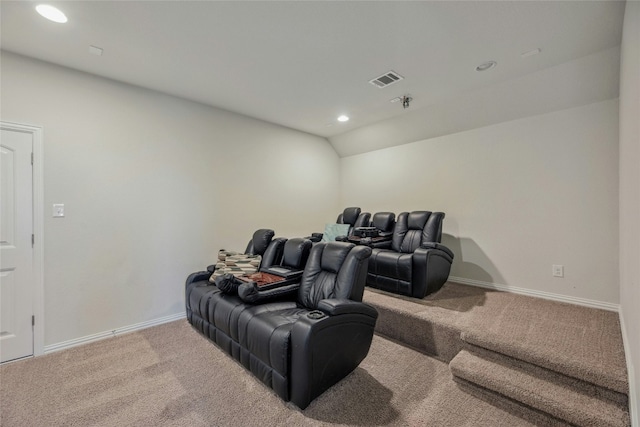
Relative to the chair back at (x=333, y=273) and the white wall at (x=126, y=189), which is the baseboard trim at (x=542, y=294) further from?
the white wall at (x=126, y=189)

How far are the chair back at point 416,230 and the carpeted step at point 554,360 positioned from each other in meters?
1.47

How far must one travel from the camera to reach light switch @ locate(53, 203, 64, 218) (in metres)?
2.60

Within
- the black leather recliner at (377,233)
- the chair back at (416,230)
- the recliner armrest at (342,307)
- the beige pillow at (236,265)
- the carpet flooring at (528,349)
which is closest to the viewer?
the carpet flooring at (528,349)

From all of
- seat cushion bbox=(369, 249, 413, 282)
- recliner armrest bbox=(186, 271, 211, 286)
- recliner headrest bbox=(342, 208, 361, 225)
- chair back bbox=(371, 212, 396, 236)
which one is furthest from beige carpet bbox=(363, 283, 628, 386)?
recliner armrest bbox=(186, 271, 211, 286)

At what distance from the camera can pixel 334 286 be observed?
2.24 metres

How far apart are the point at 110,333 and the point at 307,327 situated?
8.25ft

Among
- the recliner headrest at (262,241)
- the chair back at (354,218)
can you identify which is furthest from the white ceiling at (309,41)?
the chair back at (354,218)

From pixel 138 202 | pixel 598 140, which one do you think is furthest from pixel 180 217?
pixel 598 140

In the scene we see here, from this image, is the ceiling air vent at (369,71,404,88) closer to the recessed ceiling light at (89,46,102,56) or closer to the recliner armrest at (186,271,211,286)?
the recessed ceiling light at (89,46,102,56)

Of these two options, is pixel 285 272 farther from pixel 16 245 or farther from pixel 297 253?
pixel 16 245

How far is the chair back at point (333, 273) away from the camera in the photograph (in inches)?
85.3

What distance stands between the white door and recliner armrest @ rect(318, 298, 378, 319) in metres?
2.79

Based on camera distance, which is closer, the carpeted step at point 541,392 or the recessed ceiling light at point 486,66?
the carpeted step at point 541,392

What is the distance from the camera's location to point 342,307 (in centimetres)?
191
